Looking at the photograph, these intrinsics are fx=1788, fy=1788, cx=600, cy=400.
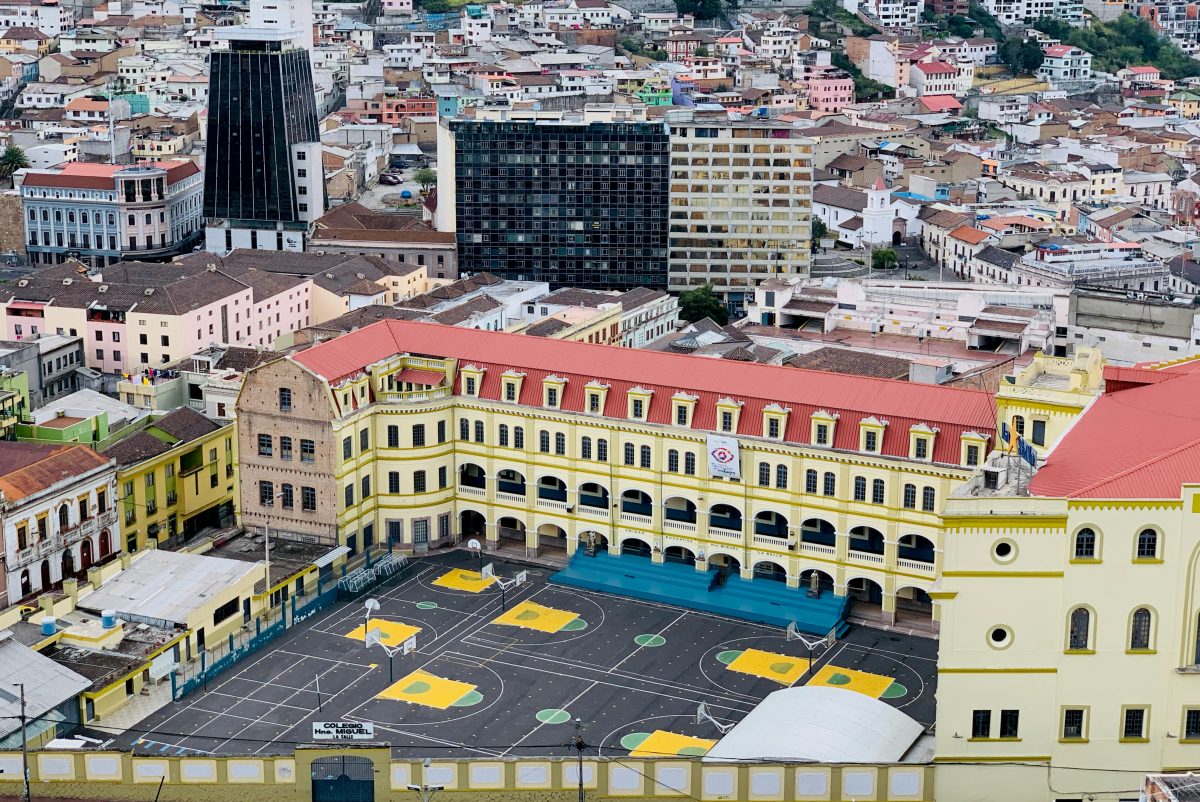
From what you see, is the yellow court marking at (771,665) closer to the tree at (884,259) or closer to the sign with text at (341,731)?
the sign with text at (341,731)

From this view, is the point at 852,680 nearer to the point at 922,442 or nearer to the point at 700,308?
the point at 922,442

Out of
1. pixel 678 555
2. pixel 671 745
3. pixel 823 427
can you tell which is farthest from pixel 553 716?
pixel 823 427

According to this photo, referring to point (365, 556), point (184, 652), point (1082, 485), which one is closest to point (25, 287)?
point (365, 556)

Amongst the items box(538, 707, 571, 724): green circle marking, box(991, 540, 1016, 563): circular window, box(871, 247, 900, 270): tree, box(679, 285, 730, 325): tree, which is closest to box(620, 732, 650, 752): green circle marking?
box(538, 707, 571, 724): green circle marking

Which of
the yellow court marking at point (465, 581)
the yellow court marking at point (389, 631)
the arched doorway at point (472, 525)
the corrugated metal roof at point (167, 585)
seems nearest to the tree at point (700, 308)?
the arched doorway at point (472, 525)

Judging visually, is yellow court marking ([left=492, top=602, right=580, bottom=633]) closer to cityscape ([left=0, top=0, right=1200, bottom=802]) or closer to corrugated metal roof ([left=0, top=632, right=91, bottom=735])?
cityscape ([left=0, top=0, right=1200, bottom=802])
